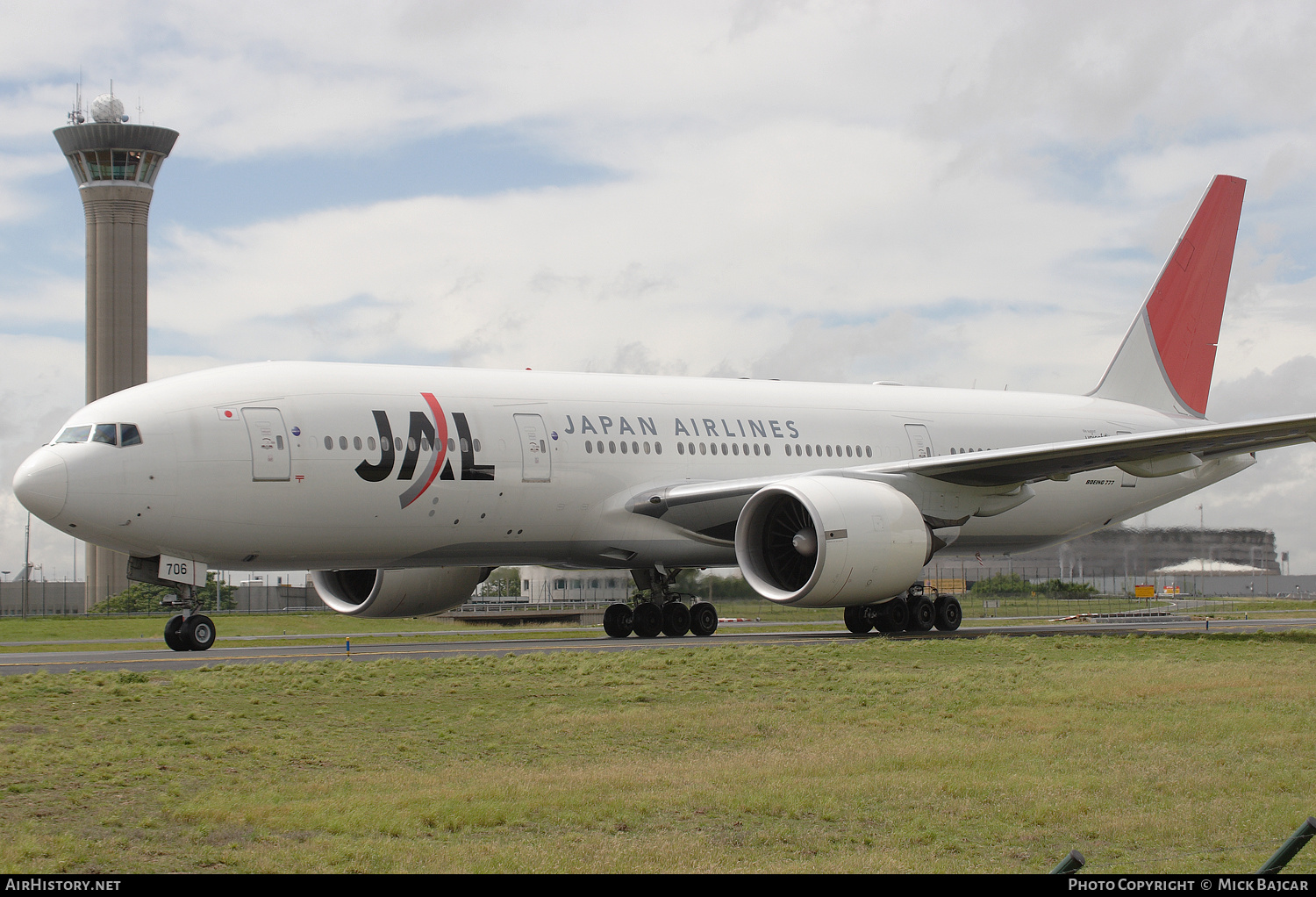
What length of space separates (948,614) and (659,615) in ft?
15.4

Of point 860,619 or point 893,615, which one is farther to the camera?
point 860,619

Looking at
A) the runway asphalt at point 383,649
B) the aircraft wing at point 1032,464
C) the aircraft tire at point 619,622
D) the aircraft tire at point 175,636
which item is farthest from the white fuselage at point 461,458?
the runway asphalt at point 383,649

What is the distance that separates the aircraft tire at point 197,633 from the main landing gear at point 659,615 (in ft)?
21.9

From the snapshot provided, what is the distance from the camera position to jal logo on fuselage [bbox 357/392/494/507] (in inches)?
696

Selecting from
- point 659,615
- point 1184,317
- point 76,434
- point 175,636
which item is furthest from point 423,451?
point 1184,317

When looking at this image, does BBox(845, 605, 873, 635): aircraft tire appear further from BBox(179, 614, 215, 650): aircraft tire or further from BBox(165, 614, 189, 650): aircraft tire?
BBox(165, 614, 189, 650): aircraft tire

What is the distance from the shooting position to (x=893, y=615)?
2086 cm

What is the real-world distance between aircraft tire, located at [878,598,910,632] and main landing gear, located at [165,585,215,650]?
33.1 feet

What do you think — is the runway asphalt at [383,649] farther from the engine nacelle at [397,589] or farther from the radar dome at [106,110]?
the radar dome at [106,110]

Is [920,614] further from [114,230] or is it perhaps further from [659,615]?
[114,230]

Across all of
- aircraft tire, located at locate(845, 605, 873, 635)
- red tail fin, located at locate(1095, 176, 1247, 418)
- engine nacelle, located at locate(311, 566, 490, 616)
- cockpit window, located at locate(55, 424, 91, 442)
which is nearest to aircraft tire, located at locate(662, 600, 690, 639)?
aircraft tire, located at locate(845, 605, 873, 635)

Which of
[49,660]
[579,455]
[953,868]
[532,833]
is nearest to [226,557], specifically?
[49,660]

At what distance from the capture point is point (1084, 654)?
16016 millimetres

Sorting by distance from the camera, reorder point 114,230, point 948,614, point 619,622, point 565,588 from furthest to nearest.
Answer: point 114,230 → point 565,588 → point 619,622 → point 948,614
